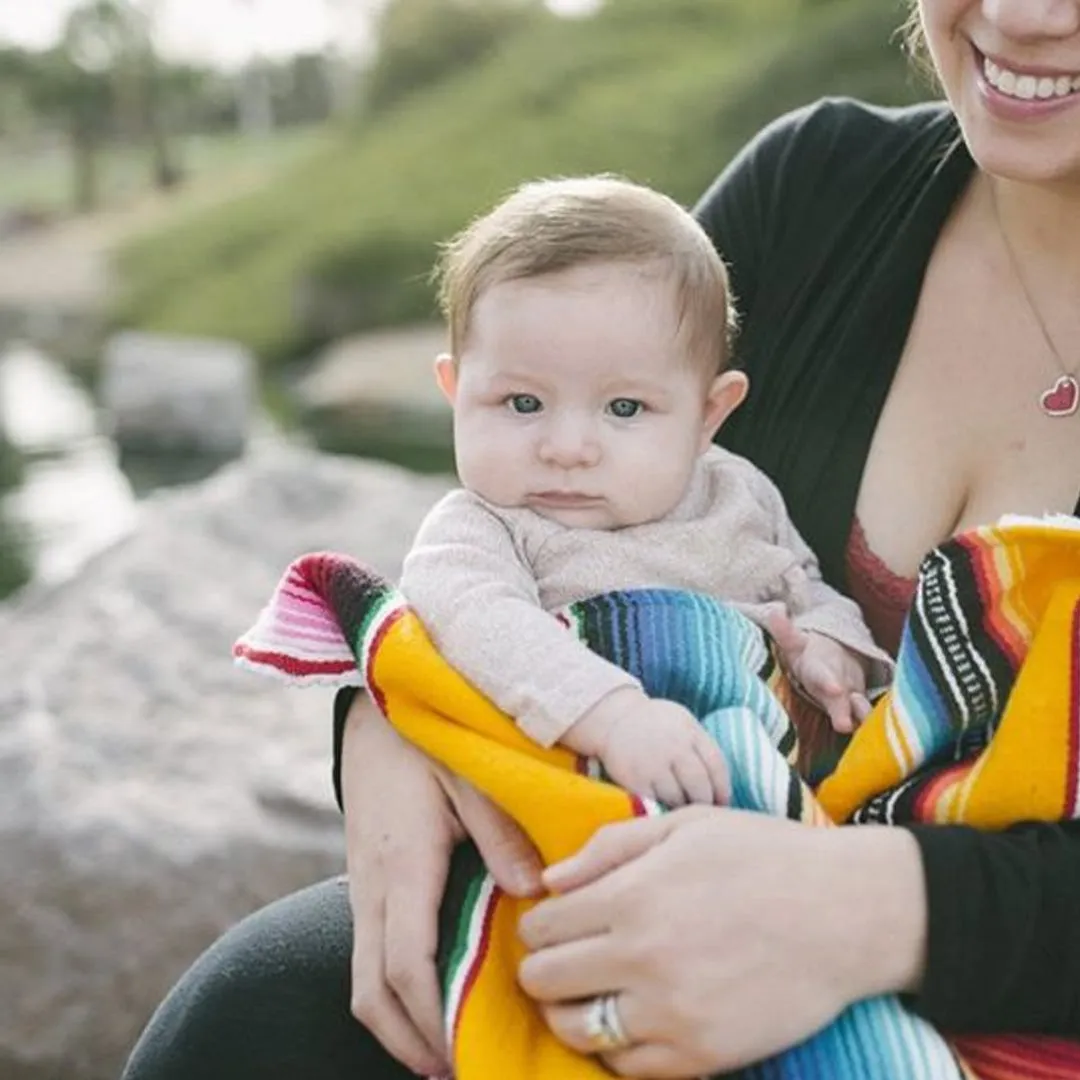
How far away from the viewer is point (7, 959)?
7.32 feet

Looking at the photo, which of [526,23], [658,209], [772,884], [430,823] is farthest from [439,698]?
[526,23]

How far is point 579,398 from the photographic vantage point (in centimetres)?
129

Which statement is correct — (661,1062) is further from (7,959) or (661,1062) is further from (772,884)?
(7,959)

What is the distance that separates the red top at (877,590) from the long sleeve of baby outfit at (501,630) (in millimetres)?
294

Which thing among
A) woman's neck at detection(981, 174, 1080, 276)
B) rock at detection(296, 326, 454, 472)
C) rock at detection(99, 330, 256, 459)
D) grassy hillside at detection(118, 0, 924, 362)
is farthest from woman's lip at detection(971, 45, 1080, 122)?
grassy hillside at detection(118, 0, 924, 362)

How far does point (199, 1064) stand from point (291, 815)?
109 centimetres

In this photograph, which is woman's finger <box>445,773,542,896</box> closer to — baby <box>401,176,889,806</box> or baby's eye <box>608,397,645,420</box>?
baby <box>401,176,889,806</box>

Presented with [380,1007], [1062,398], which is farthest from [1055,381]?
[380,1007]

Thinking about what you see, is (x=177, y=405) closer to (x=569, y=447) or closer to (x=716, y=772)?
(x=569, y=447)

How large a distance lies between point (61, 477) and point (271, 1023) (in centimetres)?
628

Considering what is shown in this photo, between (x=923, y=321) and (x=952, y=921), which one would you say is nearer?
(x=952, y=921)

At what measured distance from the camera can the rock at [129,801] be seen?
2.22 m

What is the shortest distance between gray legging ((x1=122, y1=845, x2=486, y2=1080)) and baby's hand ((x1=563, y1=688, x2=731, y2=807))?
297mm

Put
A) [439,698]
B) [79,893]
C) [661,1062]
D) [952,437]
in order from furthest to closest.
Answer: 1. [79,893]
2. [952,437]
3. [439,698]
4. [661,1062]
